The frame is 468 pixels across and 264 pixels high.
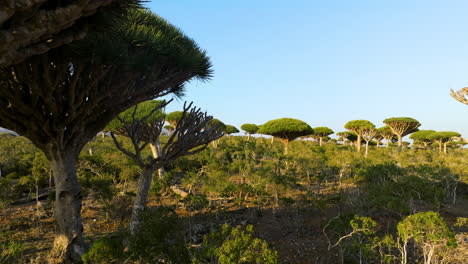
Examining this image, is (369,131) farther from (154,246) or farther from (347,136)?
(154,246)

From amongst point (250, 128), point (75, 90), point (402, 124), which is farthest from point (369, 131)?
point (75, 90)

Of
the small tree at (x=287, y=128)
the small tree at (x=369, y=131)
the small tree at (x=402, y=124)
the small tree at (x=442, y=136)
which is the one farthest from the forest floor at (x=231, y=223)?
the small tree at (x=442, y=136)

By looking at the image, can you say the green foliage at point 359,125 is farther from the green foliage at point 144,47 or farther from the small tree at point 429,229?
the small tree at point 429,229

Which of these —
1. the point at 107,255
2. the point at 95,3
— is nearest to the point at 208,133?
the point at 107,255

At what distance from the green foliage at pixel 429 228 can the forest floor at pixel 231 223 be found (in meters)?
2.08

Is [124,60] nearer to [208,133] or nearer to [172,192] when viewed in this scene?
[208,133]

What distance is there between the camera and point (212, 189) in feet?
34.1

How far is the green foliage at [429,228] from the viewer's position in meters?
4.40

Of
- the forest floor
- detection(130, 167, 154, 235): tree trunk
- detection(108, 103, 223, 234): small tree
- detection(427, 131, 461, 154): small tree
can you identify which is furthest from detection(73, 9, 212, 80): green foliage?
detection(427, 131, 461, 154): small tree

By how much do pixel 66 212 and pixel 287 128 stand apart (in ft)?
83.7

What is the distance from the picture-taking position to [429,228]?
181 inches

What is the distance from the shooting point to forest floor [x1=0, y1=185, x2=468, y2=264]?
254 inches

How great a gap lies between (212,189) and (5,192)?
24.5ft

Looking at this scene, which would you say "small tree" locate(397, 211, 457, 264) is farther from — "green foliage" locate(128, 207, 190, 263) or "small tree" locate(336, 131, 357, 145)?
"small tree" locate(336, 131, 357, 145)
